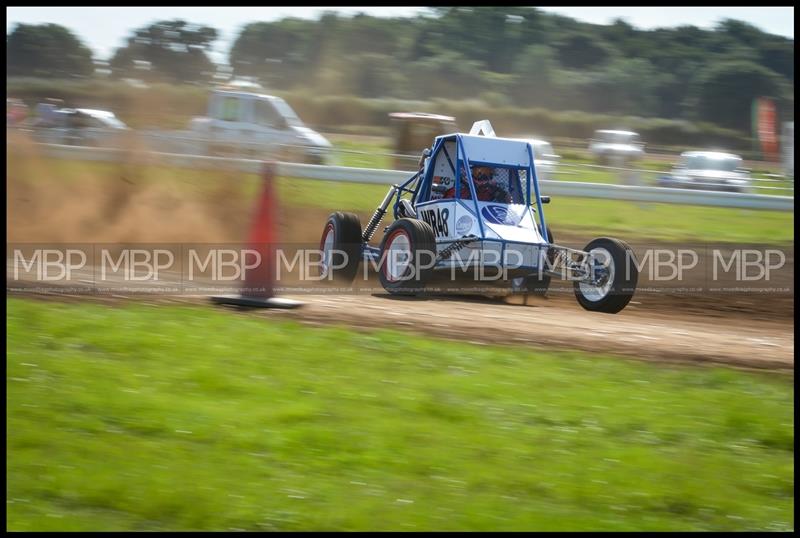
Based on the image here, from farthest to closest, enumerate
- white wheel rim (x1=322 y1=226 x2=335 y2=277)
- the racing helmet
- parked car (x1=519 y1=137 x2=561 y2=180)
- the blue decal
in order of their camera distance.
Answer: parked car (x1=519 y1=137 x2=561 y2=180)
white wheel rim (x1=322 y1=226 x2=335 y2=277)
the racing helmet
the blue decal

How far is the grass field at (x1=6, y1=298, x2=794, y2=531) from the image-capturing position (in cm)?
431

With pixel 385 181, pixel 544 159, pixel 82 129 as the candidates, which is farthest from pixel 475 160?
pixel 544 159

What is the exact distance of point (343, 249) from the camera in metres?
10.8

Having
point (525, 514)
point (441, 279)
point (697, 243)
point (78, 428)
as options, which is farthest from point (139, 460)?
point (697, 243)

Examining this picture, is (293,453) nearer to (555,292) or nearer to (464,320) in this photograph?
(464,320)

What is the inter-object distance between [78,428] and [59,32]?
2810cm

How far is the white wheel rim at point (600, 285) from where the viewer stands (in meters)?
9.27

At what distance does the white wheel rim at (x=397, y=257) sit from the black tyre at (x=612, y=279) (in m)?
1.77

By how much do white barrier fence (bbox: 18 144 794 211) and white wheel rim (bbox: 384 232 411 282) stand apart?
7.48m

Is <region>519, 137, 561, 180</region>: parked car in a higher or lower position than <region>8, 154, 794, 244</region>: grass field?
higher

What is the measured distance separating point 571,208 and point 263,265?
10.3 meters

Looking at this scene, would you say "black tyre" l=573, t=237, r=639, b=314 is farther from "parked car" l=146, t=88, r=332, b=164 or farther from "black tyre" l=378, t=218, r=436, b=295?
"parked car" l=146, t=88, r=332, b=164

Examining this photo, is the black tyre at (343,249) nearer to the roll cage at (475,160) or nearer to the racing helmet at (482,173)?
the roll cage at (475,160)

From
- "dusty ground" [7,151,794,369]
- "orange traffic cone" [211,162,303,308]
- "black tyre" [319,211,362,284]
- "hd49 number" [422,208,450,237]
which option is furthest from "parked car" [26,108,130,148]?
"orange traffic cone" [211,162,303,308]
